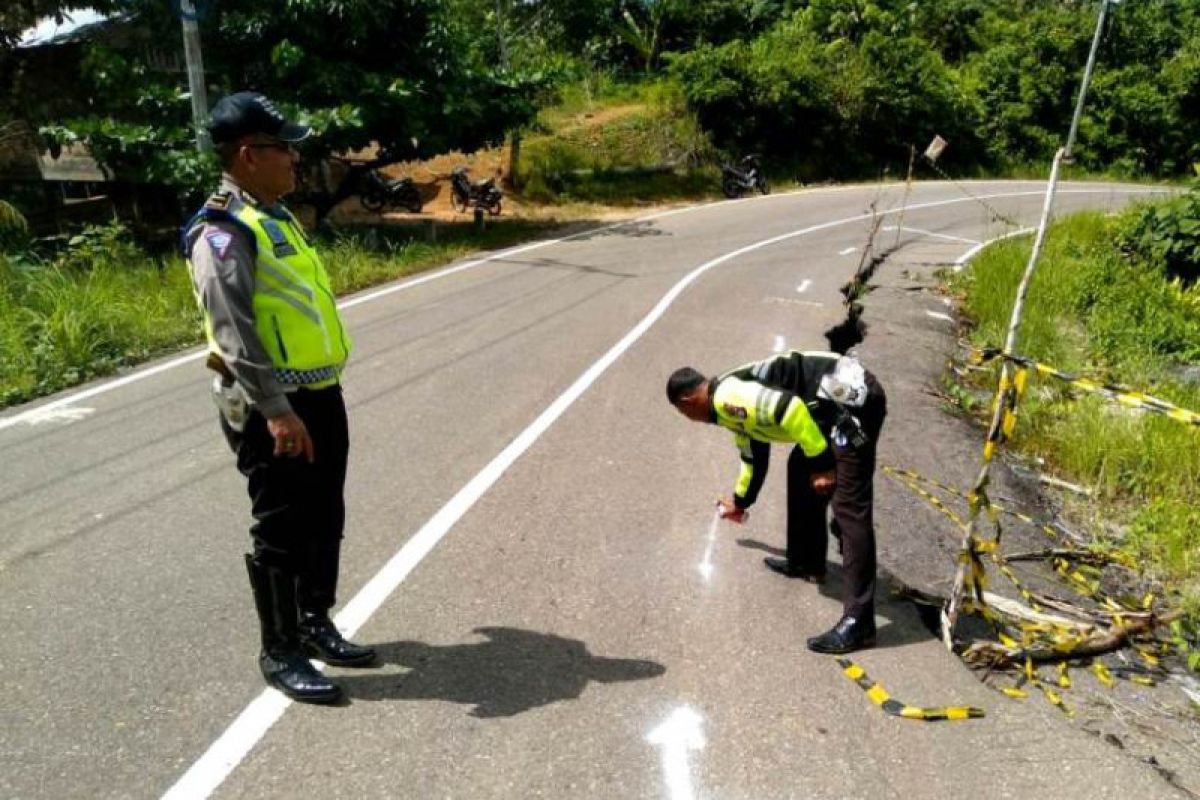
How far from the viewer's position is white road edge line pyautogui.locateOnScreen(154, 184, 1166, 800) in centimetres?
286

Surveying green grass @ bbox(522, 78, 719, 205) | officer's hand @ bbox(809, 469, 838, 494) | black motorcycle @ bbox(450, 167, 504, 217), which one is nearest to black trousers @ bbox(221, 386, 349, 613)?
officer's hand @ bbox(809, 469, 838, 494)

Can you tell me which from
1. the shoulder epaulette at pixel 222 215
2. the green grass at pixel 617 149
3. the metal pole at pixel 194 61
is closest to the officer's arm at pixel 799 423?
the shoulder epaulette at pixel 222 215

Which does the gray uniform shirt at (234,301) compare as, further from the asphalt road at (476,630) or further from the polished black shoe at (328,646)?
the asphalt road at (476,630)

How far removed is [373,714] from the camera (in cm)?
318

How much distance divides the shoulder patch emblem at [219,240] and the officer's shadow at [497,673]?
1.71m

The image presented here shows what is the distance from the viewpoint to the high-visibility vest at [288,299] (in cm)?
291

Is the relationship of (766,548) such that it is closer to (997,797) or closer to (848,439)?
(848,439)

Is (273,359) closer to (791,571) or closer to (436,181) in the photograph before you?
(791,571)

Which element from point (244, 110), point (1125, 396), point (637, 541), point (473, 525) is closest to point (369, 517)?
point (473, 525)

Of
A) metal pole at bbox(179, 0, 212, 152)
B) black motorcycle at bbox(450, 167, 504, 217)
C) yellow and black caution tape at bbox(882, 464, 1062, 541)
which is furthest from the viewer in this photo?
black motorcycle at bbox(450, 167, 504, 217)

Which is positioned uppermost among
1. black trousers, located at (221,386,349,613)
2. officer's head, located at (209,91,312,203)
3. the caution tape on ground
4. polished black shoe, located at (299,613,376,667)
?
officer's head, located at (209,91,312,203)

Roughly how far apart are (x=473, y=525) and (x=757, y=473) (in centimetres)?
160

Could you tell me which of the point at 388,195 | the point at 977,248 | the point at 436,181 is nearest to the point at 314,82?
the point at 388,195

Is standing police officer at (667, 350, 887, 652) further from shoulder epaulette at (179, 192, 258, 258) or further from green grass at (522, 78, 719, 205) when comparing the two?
green grass at (522, 78, 719, 205)
